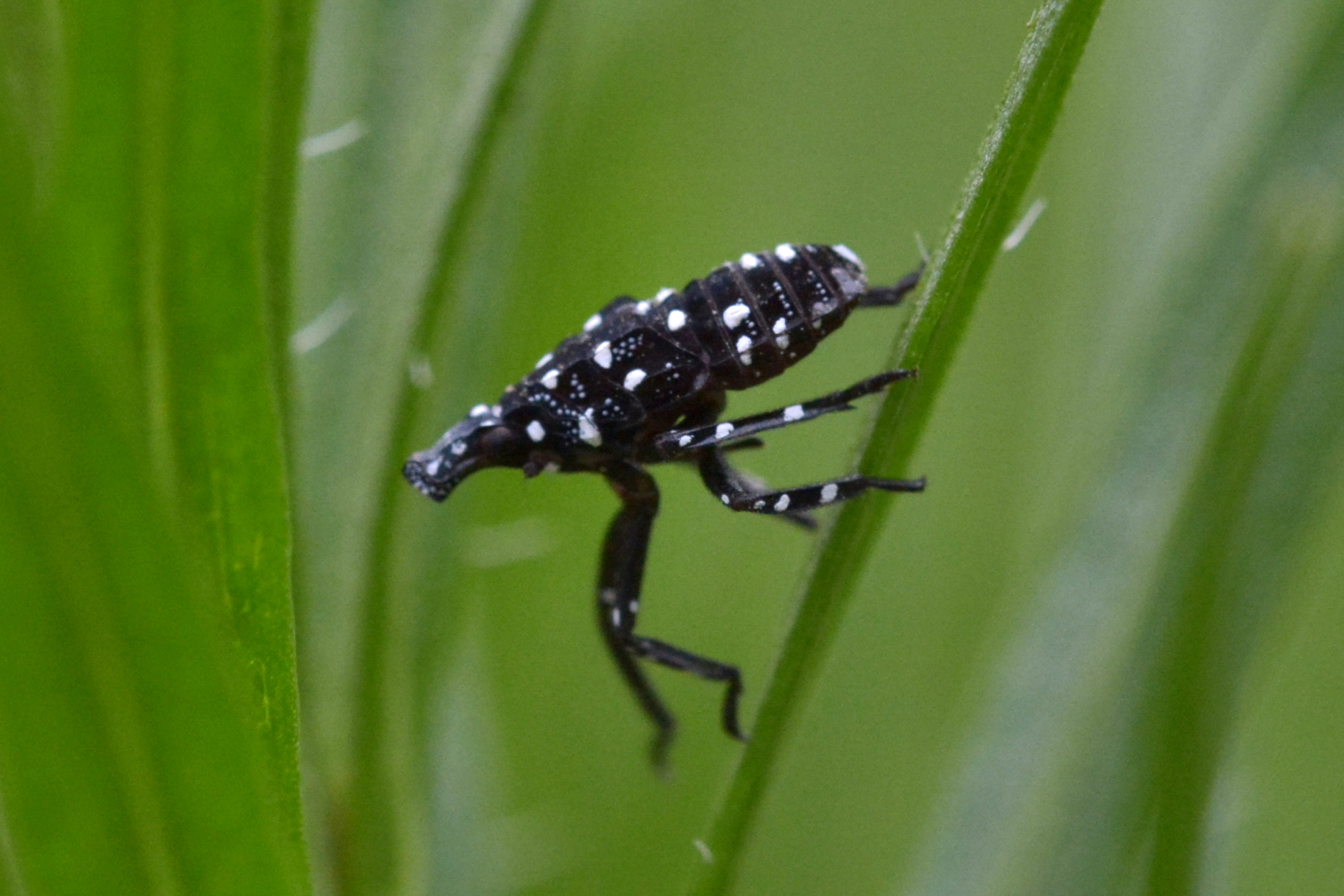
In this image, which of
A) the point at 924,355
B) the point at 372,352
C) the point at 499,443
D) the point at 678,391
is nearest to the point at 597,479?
the point at 499,443

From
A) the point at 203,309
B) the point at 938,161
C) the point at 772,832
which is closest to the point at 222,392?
the point at 203,309

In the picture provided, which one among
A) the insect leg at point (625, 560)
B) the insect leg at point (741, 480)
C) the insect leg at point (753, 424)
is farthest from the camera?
the insect leg at point (625, 560)

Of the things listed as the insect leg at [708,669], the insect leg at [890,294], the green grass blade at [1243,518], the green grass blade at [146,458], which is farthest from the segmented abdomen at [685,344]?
the green grass blade at [146,458]

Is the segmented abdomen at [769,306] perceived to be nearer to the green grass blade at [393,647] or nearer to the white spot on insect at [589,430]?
the white spot on insect at [589,430]

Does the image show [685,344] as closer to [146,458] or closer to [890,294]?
[890,294]

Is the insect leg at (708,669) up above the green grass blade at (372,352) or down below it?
below

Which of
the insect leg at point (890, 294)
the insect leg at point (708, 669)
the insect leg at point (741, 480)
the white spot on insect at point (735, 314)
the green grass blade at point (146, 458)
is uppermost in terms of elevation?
the green grass blade at point (146, 458)
